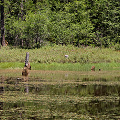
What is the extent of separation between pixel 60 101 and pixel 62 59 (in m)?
19.6

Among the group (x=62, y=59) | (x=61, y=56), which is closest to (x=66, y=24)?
(x=61, y=56)

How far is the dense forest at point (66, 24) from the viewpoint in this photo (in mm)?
42062

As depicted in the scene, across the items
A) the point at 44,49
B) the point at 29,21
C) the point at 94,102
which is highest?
the point at 29,21

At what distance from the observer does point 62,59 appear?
33.5 metres

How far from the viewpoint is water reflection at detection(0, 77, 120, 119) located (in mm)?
11227

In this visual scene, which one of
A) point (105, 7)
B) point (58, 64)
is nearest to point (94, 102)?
point (58, 64)

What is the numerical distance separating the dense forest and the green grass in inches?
225

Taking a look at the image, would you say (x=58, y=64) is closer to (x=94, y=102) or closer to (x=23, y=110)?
(x=94, y=102)

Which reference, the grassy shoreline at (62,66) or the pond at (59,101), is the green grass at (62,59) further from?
the pond at (59,101)

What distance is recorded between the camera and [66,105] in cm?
1303

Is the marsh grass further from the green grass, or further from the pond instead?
the pond

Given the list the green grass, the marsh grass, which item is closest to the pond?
the green grass

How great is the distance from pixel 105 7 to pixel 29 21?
13249 mm

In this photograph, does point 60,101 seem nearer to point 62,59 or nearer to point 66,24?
point 62,59
